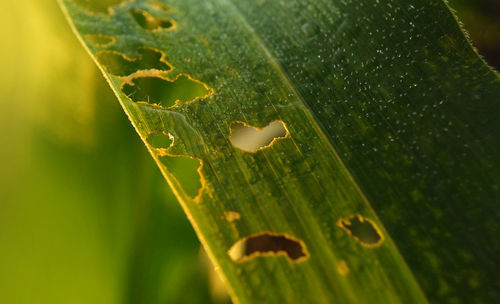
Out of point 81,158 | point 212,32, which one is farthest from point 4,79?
point 212,32

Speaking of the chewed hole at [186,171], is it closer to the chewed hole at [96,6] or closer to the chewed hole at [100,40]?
the chewed hole at [100,40]

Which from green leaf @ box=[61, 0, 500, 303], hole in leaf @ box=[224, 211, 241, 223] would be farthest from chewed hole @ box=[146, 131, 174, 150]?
hole in leaf @ box=[224, 211, 241, 223]

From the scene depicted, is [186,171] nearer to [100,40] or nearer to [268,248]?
[268,248]

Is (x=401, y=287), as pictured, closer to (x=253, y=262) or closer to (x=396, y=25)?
(x=253, y=262)

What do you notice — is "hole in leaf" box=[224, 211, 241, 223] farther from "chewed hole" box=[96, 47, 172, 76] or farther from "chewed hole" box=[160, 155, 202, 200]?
"chewed hole" box=[96, 47, 172, 76]

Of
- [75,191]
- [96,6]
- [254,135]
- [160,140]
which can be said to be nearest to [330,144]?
[254,135]

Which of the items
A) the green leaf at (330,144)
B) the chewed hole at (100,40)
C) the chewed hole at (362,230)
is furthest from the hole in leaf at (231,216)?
the chewed hole at (100,40)
